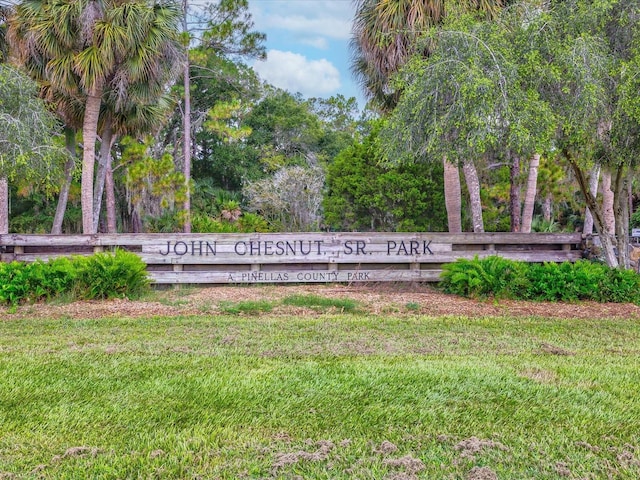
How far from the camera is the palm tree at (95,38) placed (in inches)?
403

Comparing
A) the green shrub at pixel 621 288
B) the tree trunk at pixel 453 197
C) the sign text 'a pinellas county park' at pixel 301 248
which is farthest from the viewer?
the tree trunk at pixel 453 197

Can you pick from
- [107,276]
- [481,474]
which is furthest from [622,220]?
[107,276]

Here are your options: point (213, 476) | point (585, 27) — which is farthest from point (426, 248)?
point (213, 476)

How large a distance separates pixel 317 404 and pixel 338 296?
14.3 feet

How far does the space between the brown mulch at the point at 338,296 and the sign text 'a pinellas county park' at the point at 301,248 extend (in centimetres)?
75

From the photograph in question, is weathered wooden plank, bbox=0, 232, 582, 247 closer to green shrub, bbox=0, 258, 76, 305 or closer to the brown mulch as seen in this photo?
the brown mulch

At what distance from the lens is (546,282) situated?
717 cm

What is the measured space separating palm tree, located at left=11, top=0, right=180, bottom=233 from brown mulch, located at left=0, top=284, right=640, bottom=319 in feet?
19.1

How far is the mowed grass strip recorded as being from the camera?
240cm

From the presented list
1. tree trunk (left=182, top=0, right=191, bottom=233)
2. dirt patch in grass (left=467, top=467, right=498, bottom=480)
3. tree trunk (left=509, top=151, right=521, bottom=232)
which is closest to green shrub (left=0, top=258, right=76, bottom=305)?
dirt patch in grass (left=467, top=467, right=498, bottom=480)

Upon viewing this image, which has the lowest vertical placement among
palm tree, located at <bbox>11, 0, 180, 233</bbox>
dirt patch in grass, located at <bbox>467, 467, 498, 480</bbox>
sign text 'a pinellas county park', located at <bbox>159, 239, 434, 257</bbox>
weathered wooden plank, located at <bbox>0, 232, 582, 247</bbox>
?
dirt patch in grass, located at <bbox>467, 467, 498, 480</bbox>

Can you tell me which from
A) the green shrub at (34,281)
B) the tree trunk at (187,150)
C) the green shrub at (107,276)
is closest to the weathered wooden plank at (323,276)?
the green shrub at (107,276)

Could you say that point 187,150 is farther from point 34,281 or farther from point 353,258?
point 34,281

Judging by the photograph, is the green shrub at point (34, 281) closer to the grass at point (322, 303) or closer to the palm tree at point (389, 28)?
the grass at point (322, 303)
